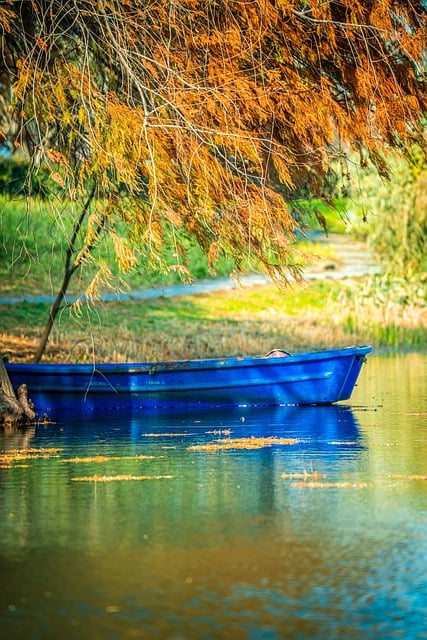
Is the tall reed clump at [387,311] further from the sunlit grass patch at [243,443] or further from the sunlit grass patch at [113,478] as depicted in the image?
the sunlit grass patch at [113,478]

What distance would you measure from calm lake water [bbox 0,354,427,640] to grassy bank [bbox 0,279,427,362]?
964 centimetres

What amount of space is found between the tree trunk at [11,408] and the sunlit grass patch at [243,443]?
321 cm

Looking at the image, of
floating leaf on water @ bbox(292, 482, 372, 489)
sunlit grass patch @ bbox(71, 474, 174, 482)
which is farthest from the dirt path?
floating leaf on water @ bbox(292, 482, 372, 489)

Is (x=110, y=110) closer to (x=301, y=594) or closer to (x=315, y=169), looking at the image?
(x=315, y=169)

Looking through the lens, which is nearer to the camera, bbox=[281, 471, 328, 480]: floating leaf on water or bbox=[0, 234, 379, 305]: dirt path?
bbox=[281, 471, 328, 480]: floating leaf on water

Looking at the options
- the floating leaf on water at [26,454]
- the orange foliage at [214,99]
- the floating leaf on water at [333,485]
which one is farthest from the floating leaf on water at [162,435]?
the floating leaf on water at [333,485]

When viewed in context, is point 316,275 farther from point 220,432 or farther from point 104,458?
point 104,458

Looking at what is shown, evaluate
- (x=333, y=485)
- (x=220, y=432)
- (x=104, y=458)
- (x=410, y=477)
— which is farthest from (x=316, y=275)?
(x=333, y=485)

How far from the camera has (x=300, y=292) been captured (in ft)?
124

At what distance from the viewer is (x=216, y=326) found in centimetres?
3166

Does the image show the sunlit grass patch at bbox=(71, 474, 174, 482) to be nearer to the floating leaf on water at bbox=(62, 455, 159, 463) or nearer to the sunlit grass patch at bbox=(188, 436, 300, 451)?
the floating leaf on water at bbox=(62, 455, 159, 463)

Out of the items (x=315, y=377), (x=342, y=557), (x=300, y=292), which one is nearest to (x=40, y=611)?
(x=342, y=557)

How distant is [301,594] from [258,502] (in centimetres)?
303

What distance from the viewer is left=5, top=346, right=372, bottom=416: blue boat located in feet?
63.6
